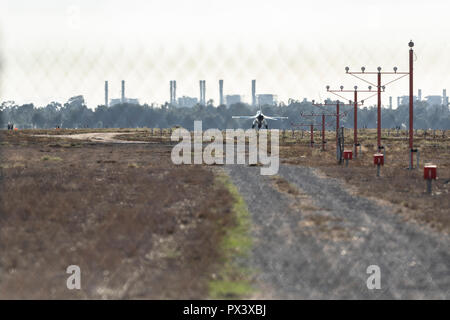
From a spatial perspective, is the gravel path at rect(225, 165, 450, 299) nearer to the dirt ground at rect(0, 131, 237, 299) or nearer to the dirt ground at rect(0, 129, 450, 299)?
the dirt ground at rect(0, 129, 450, 299)

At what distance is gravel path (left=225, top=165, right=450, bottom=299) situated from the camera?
1050cm

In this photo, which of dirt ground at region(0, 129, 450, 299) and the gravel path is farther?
dirt ground at region(0, 129, 450, 299)

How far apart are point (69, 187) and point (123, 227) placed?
11.1m

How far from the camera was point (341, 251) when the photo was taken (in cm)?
1366

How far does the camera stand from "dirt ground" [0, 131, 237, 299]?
1055 centimetres

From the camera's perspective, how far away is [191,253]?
1327 centimetres

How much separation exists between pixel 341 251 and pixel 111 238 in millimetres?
5864

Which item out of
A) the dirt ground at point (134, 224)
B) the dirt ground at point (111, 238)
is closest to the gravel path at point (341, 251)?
the dirt ground at point (134, 224)

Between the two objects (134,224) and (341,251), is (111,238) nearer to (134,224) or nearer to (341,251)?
(134,224)

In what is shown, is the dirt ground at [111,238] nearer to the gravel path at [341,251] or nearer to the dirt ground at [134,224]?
the dirt ground at [134,224]

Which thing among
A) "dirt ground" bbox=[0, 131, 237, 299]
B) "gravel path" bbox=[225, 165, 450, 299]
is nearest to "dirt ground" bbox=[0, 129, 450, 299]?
"dirt ground" bbox=[0, 131, 237, 299]

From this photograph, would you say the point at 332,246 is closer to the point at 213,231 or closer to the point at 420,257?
the point at 420,257

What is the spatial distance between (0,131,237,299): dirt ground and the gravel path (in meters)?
1.34
